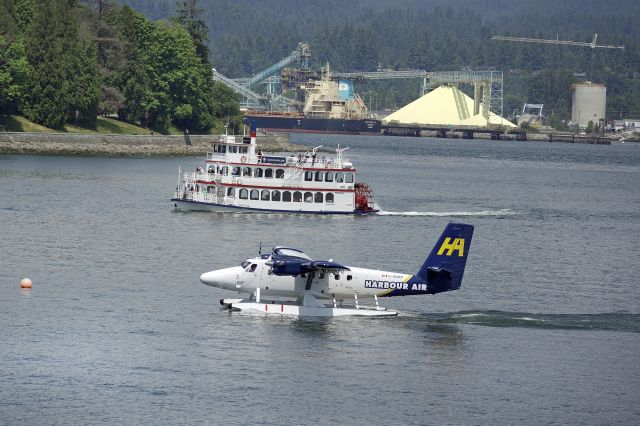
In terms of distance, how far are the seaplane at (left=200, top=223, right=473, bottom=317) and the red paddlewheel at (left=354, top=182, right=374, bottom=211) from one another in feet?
147

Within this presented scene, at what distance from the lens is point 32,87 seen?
493 feet

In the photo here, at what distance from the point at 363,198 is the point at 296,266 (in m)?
47.2

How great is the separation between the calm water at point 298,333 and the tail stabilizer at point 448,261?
69.9 inches

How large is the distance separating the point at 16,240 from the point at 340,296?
26.9 m

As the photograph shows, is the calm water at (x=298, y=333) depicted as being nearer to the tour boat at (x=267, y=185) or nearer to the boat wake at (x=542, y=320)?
the boat wake at (x=542, y=320)

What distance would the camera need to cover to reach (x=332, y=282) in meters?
53.9

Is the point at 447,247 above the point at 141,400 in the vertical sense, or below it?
above

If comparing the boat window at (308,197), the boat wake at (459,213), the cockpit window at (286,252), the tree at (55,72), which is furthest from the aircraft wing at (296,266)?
the tree at (55,72)

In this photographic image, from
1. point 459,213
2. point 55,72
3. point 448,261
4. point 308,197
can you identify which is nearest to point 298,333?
point 448,261

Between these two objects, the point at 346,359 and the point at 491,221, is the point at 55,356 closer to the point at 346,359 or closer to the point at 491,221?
the point at 346,359

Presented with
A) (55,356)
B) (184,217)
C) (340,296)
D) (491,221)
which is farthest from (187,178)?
(55,356)

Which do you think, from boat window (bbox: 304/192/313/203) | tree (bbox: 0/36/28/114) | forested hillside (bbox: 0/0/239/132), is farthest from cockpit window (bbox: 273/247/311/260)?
tree (bbox: 0/36/28/114)

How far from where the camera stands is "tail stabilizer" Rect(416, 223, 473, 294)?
177ft

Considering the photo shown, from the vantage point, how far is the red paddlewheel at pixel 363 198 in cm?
9925
